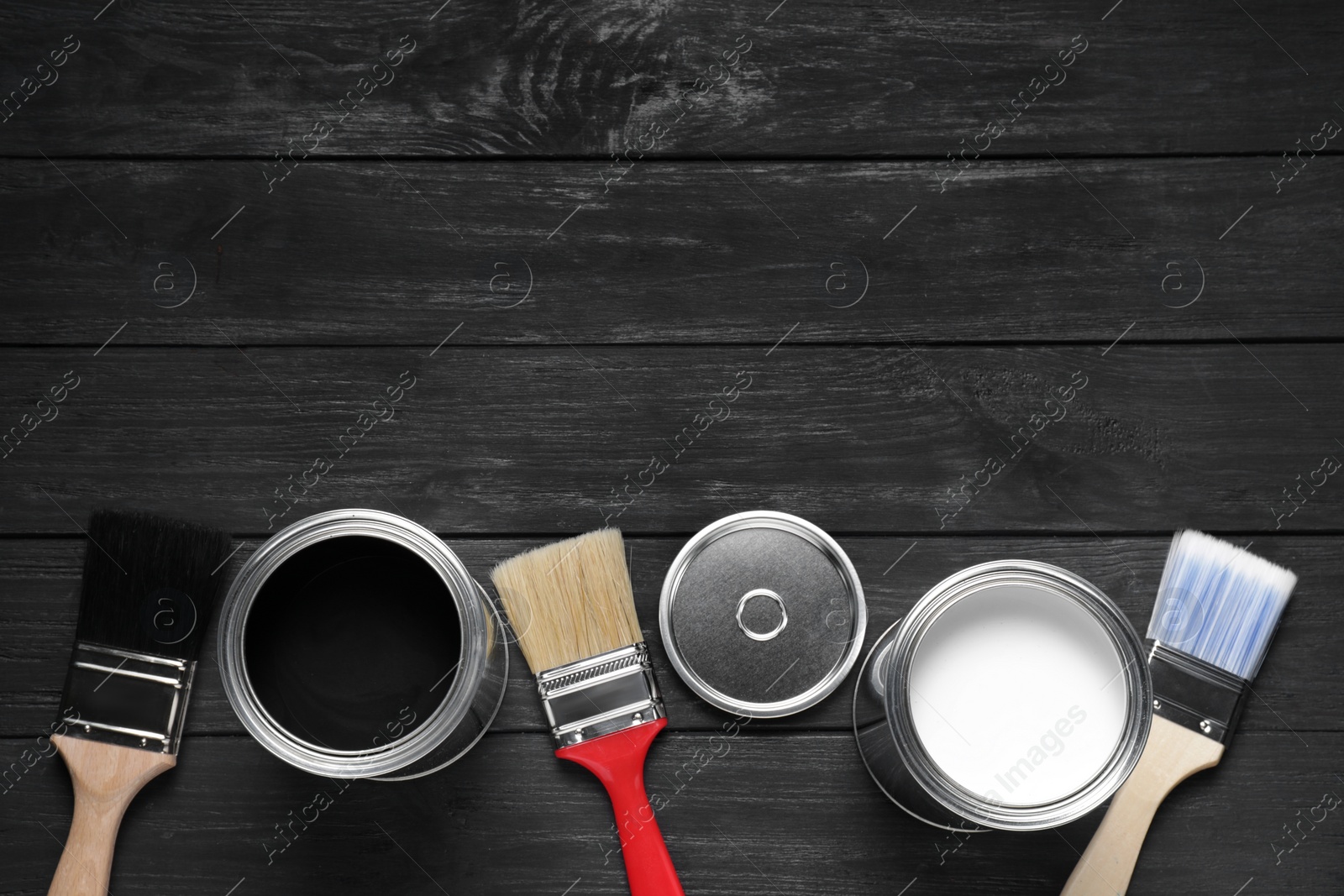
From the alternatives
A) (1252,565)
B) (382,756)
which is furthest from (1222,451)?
(382,756)

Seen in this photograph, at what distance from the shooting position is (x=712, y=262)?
957mm

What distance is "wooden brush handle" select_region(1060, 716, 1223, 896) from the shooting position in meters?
0.90

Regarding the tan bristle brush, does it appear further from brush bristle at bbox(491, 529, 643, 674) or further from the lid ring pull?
the lid ring pull

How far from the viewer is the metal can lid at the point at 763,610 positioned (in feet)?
3.04

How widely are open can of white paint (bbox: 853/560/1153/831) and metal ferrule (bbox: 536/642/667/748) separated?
232 millimetres

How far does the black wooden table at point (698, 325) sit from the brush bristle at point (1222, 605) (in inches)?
1.4

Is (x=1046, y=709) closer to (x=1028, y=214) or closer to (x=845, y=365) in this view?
(x=845, y=365)

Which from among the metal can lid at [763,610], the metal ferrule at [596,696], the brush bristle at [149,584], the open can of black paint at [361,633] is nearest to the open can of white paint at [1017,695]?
the metal can lid at [763,610]

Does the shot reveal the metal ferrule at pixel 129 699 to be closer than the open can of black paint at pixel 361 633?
No

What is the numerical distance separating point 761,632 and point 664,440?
22 centimetres

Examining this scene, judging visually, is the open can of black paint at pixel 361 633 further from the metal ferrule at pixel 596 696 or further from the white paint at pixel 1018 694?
the white paint at pixel 1018 694

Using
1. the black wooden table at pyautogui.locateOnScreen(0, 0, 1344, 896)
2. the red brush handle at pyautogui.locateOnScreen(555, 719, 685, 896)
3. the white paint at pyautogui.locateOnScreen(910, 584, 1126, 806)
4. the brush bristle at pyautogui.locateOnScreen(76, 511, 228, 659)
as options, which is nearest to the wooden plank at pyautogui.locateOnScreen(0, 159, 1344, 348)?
the black wooden table at pyautogui.locateOnScreen(0, 0, 1344, 896)

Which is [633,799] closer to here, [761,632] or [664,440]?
[761,632]

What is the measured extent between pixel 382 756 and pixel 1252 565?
83cm
